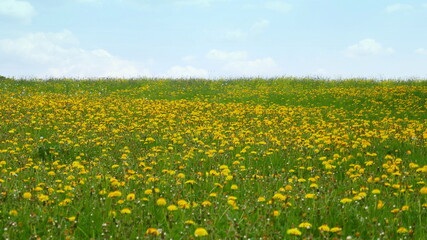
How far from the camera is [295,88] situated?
22828mm

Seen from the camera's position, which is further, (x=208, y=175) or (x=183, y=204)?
(x=208, y=175)

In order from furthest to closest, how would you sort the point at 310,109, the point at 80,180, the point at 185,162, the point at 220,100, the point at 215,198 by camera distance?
the point at 220,100 < the point at 310,109 < the point at 185,162 < the point at 80,180 < the point at 215,198

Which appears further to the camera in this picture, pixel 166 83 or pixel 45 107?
pixel 166 83

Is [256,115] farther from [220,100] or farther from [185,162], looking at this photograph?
[185,162]

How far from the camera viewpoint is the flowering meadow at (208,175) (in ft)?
13.3

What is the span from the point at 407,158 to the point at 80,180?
5.68 m

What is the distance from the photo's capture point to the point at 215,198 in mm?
5008

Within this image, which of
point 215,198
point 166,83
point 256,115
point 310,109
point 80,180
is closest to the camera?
point 215,198

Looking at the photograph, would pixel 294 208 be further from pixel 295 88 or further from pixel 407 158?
pixel 295 88

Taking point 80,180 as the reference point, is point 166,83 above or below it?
above

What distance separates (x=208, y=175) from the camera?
227 inches

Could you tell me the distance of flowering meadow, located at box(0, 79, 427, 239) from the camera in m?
4.07

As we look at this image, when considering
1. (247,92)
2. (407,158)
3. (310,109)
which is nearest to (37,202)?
(407,158)

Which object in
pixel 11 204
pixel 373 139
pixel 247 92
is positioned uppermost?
pixel 247 92
